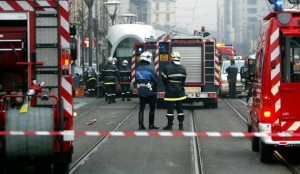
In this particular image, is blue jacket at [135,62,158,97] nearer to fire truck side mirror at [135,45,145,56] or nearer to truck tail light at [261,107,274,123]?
truck tail light at [261,107,274,123]

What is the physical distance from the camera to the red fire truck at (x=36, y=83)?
10016 mm

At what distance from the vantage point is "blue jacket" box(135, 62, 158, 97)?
18.6 m

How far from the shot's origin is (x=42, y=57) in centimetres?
1093

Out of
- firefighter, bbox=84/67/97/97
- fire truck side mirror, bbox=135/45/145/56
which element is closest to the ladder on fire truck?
fire truck side mirror, bbox=135/45/145/56

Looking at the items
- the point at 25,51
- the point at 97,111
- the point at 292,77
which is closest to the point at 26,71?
the point at 25,51

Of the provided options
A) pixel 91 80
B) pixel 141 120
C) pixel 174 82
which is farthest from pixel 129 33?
pixel 174 82

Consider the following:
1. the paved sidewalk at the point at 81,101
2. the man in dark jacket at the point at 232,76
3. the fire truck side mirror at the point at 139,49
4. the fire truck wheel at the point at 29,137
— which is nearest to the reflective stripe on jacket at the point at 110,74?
the paved sidewalk at the point at 81,101

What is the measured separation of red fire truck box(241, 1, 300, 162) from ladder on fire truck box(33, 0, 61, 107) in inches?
131

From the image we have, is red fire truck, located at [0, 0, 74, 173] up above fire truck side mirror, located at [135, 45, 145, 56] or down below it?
below

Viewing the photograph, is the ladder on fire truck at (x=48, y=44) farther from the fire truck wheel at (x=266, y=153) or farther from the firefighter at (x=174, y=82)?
the firefighter at (x=174, y=82)

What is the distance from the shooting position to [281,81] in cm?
1239

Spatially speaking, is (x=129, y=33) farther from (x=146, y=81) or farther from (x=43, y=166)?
(x=43, y=166)

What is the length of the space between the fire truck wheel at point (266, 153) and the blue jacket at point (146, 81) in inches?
236

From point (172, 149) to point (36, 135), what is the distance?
5.48m
